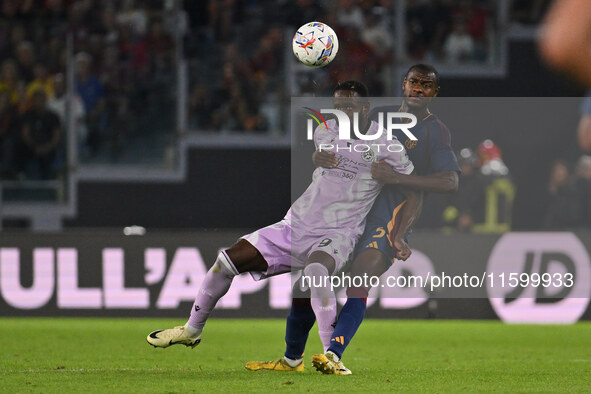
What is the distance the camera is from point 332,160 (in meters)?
5.84

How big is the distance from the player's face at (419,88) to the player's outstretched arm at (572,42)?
4605 millimetres

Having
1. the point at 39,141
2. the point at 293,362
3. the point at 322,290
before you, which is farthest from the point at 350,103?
the point at 39,141

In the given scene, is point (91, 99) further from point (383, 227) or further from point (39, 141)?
point (383, 227)

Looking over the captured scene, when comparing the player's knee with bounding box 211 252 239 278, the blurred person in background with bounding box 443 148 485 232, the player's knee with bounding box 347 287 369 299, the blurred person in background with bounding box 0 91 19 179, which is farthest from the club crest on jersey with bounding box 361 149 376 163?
the blurred person in background with bounding box 0 91 19 179

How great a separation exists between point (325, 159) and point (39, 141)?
28.5ft

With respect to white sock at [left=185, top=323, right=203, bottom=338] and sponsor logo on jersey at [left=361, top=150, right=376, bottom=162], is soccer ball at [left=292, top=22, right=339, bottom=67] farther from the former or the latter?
white sock at [left=185, top=323, right=203, bottom=338]

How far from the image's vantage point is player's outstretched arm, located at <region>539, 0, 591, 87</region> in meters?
1.16

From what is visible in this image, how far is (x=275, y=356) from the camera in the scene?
24.7 feet

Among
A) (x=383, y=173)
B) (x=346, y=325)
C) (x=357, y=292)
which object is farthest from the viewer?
(x=383, y=173)

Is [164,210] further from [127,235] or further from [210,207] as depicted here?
[127,235]

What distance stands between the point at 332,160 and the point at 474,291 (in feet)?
16.1

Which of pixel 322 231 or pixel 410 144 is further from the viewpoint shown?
pixel 410 144

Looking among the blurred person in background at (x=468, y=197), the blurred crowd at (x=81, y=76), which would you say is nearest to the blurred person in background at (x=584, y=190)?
the blurred person in background at (x=468, y=197)

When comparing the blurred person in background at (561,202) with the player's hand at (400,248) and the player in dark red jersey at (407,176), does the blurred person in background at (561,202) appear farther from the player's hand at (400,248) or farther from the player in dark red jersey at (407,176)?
the player's hand at (400,248)
